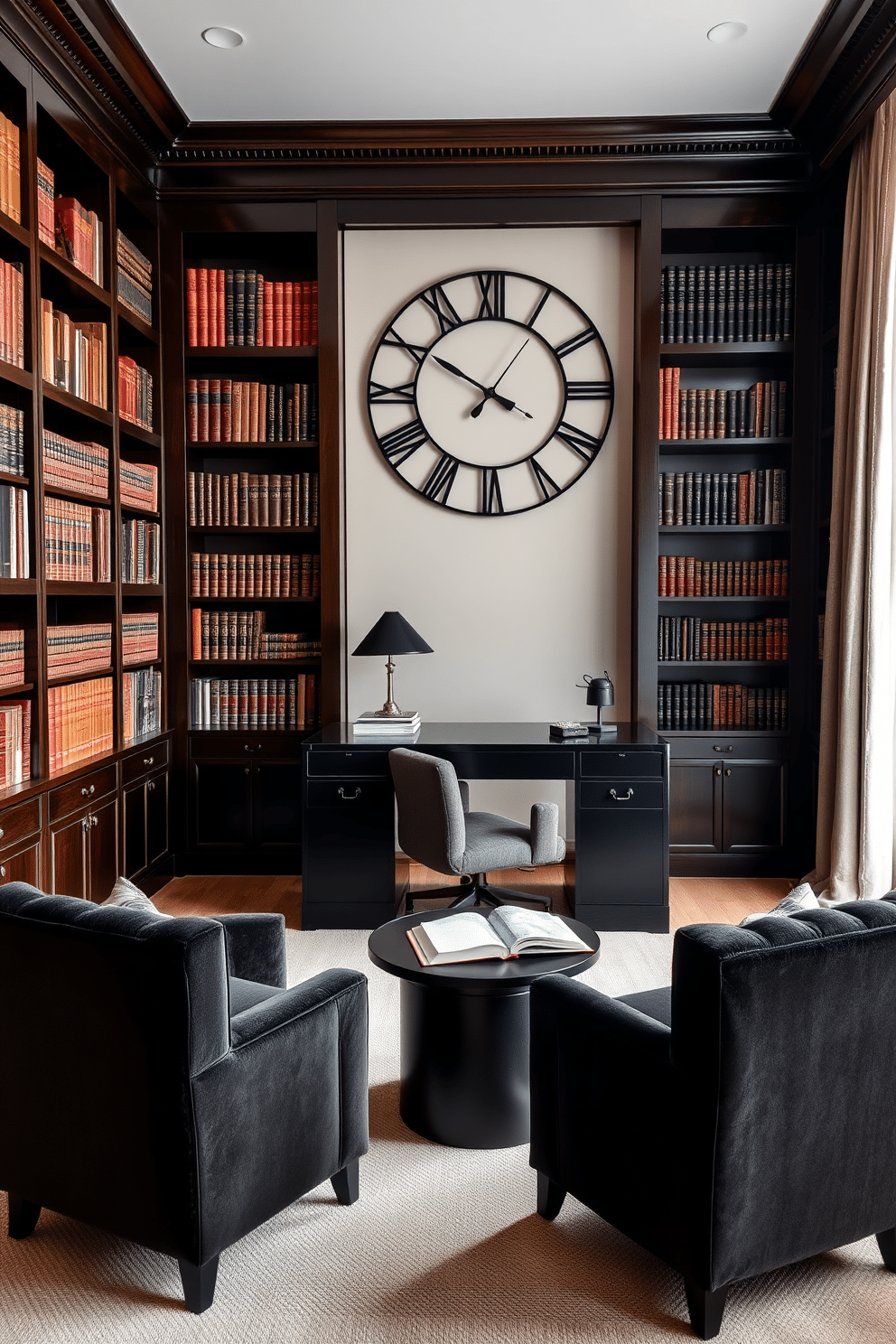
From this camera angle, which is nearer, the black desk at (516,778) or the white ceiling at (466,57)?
the white ceiling at (466,57)

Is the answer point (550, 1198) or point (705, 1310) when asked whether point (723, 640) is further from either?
point (705, 1310)

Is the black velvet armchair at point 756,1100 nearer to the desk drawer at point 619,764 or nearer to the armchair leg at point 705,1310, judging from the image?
the armchair leg at point 705,1310

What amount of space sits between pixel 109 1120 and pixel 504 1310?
79 centimetres

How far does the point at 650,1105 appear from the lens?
1679mm

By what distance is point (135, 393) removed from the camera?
4164 mm

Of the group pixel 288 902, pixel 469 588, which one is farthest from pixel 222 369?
pixel 288 902

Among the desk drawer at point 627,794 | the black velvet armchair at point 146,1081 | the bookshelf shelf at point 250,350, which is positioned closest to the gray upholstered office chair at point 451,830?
the desk drawer at point 627,794

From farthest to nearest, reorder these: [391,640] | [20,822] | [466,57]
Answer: [391,640] → [466,57] → [20,822]

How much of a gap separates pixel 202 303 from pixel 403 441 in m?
1.09

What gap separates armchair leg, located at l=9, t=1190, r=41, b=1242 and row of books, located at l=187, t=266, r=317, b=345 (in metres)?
3.57

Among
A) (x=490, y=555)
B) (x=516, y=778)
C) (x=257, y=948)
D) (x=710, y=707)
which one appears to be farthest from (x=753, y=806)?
(x=257, y=948)

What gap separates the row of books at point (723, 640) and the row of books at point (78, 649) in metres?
2.41

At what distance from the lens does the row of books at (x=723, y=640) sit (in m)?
4.44

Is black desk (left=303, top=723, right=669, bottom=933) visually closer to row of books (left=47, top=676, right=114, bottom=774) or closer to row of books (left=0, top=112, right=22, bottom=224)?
row of books (left=47, top=676, right=114, bottom=774)
